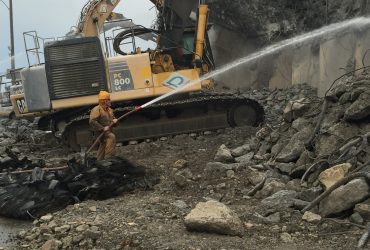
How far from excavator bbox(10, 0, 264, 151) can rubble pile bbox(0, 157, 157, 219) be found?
369 cm

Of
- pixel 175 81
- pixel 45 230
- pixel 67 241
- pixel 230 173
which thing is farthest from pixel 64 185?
pixel 175 81

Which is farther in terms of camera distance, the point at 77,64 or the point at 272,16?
the point at 272,16

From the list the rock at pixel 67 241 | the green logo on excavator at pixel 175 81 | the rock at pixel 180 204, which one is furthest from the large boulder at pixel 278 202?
the green logo on excavator at pixel 175 81

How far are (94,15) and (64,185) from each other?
A: 698 cm

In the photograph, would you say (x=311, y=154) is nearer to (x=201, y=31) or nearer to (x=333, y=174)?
(x=333, y=174)

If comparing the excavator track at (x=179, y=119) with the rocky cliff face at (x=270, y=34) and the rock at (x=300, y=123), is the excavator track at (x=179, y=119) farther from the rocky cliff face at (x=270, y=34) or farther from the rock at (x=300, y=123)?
the rocky cliff face at (x=270, y=34)

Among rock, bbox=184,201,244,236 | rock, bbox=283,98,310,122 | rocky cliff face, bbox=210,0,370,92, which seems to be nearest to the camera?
rock, bbox=184,201,244,236

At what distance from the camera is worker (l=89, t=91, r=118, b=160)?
9.06m

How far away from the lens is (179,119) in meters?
11.9

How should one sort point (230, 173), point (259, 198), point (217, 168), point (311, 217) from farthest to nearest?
point (217, 168) → point (230, 173) → point (259, 198) → point (311, 217)

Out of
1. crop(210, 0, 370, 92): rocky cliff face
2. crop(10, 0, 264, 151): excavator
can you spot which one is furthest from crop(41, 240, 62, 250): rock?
crop(210, 0, 370, 92): rocky cliff face

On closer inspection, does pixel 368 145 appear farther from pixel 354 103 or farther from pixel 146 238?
pixel 146 238

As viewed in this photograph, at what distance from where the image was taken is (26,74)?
11.6 meters

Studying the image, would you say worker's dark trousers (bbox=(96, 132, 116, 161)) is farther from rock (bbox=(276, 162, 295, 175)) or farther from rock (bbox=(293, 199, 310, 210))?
rock (bbox=(293, 199, 310, 210))
